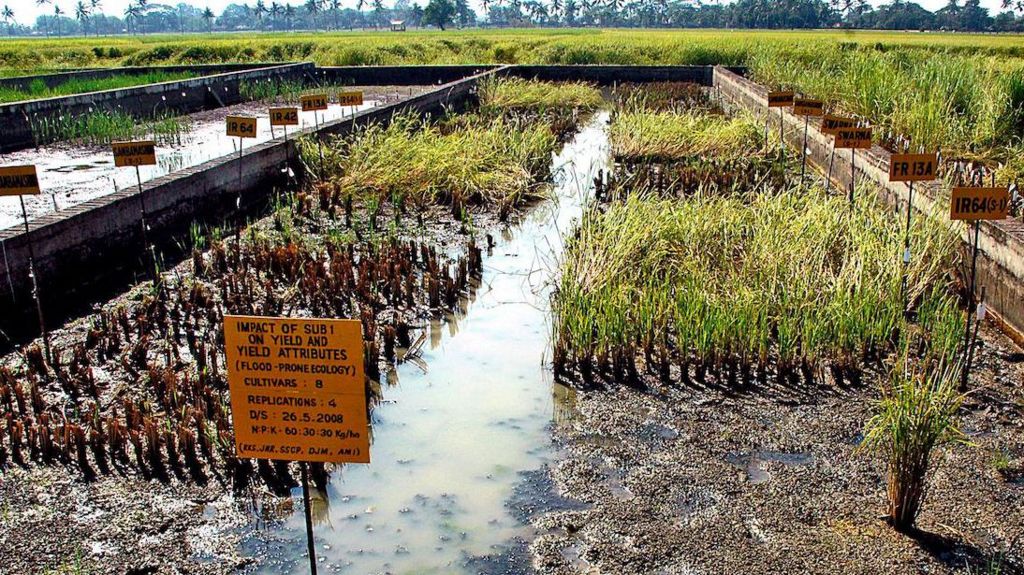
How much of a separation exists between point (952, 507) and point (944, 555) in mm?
418

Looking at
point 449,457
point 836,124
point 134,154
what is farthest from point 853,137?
point 134,154

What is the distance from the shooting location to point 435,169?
10.2 meters

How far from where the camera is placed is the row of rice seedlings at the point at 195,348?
175 inches

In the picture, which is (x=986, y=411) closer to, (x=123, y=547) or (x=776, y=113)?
(x=123, y=547)

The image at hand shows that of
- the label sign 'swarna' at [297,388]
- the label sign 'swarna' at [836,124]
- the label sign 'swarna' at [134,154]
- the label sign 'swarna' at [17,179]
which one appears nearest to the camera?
the label sign 'swarna' at [297,388]

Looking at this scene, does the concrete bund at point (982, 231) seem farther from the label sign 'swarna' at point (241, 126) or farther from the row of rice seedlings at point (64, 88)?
the row of rice seedlings at point (64, 88)

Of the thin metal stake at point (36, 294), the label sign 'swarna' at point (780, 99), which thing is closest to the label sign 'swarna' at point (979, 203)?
the thin metal stake at point (36, 294)

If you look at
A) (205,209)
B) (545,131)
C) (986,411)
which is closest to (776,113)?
(545,131)

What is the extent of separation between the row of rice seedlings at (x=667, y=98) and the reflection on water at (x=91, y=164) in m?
5.77

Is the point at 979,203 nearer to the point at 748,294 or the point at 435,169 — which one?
the point at 748,294

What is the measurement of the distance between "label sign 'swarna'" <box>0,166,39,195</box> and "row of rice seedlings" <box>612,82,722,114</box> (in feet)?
34.8

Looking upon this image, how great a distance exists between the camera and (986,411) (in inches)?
195

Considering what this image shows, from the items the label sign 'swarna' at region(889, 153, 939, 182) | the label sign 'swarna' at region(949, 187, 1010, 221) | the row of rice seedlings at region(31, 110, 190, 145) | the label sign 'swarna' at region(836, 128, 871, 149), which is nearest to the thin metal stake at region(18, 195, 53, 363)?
the label sign 'swarna' at region(949, 187, 1010, 221)

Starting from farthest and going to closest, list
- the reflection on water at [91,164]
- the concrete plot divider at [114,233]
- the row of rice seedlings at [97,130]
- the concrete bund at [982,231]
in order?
1. the row of rice seedlings at [97,130]
2. the reflection on water at [91,164]
3. the concrete plot divider at [114,233]
4. the concrete bund at [982,231]
